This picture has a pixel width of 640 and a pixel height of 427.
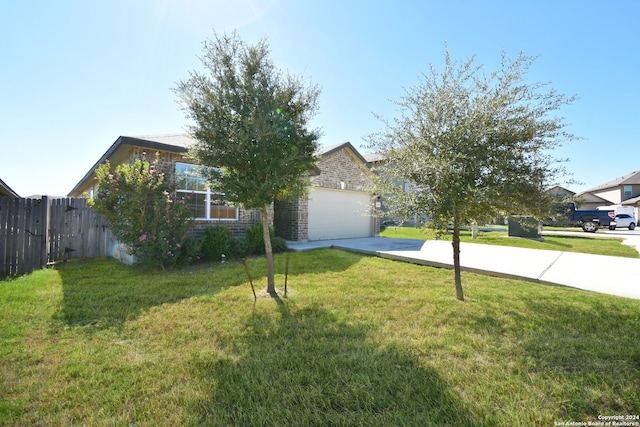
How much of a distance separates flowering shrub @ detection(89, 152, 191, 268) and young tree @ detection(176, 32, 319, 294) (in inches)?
104

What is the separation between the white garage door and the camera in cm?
1204

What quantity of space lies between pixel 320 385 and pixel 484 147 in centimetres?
371

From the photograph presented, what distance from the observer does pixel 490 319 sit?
3.57 meters

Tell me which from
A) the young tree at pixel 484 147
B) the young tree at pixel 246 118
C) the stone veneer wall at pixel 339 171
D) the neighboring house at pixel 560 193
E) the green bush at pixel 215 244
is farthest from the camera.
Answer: the stone veneer wall at pixel 339 171

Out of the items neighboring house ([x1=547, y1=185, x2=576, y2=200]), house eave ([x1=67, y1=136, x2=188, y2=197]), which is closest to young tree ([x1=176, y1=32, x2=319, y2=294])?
house eave ([x1=67, y1=136, x2=188, y2=197])

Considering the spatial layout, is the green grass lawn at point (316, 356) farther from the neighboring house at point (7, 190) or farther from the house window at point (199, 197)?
the house window at point (199, 197)

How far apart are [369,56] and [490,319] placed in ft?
24.9

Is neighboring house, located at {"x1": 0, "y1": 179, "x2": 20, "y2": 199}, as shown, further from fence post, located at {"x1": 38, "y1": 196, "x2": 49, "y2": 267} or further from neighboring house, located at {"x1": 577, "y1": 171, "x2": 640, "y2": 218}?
neighboring house, located at {"x1": 577, "y1": 171, "x2": 640, "y2": 218}

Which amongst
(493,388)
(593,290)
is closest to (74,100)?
(493,388)

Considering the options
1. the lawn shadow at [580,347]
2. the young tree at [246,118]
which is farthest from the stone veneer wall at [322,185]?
the lawn shadow at [580,347]

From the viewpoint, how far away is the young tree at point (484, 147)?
377 cm

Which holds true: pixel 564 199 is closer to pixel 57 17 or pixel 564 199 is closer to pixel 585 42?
pixel 585 42

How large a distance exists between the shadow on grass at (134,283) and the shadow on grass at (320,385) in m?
2.04

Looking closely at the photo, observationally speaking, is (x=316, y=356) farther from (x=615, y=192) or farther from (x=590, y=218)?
(x=615, y=192)
